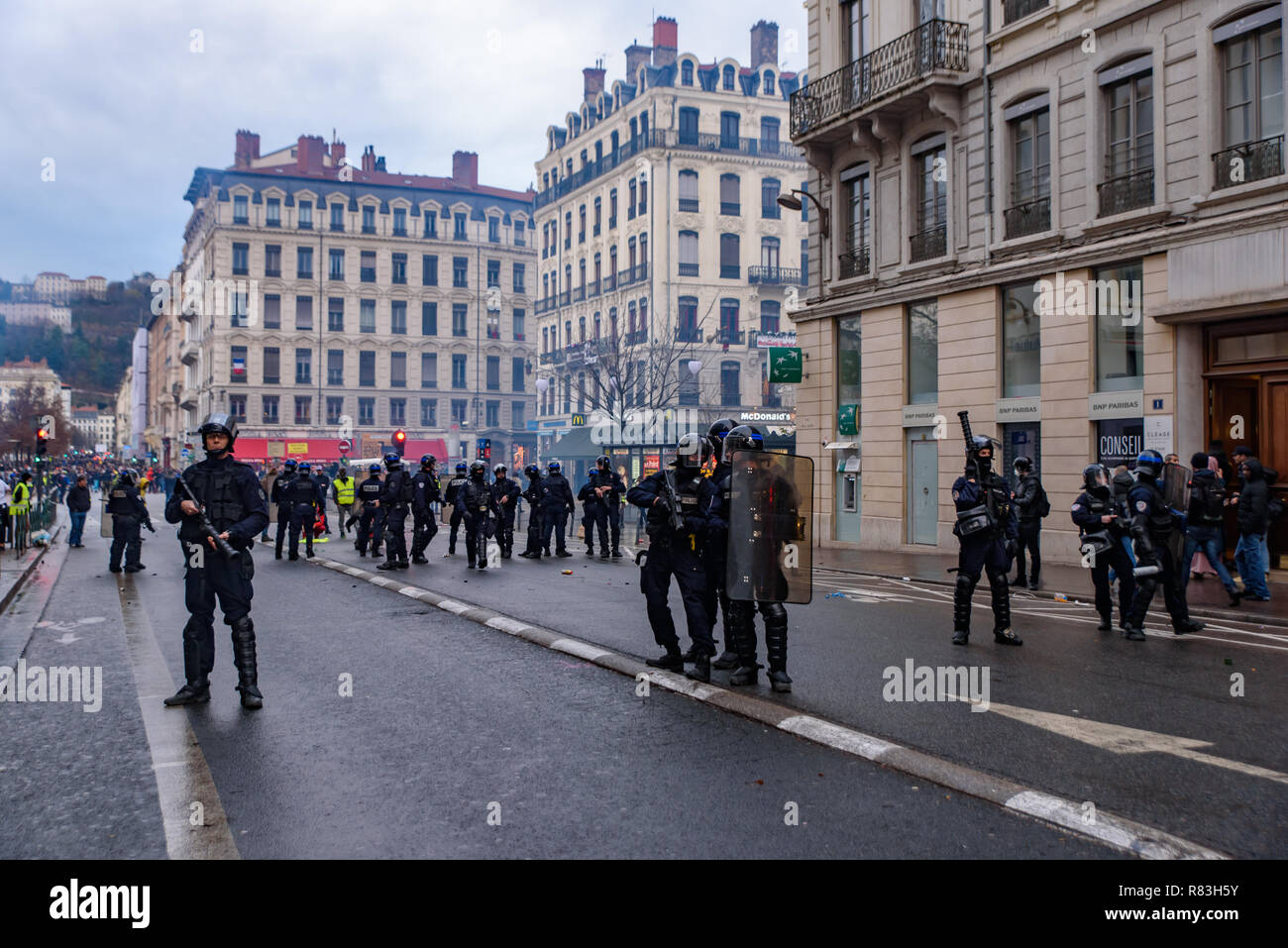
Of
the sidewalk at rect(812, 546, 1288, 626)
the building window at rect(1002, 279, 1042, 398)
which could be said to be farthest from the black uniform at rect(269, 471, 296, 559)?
the building window at rect(1002, 279, 1042, 398)

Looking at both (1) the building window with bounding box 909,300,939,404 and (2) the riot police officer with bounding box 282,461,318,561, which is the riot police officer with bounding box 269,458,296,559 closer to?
(2) the riot police officer with bounding box 282,461,318,561

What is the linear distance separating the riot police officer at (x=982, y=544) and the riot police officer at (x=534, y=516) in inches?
463

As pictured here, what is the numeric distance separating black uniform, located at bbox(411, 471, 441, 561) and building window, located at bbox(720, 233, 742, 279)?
34133mm

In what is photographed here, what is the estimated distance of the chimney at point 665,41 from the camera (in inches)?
2111

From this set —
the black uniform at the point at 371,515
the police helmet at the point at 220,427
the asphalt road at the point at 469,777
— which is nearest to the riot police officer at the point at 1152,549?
the asphalt road at the point at 469,777

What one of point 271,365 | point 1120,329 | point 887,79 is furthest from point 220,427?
point 271,365

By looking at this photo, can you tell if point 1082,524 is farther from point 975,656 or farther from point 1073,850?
point 1073,850

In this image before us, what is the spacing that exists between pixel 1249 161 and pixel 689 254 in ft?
120

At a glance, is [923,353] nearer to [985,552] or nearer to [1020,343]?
[1020,343]

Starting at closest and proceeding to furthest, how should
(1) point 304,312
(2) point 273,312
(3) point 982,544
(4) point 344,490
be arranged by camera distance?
(3) point 982,544
(4) point 344,490
(2) point 273,312
(1) point 304,312

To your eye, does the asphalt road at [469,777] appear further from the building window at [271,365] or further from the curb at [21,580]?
the building window at [271,365]

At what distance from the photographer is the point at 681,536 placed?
7.46 m
